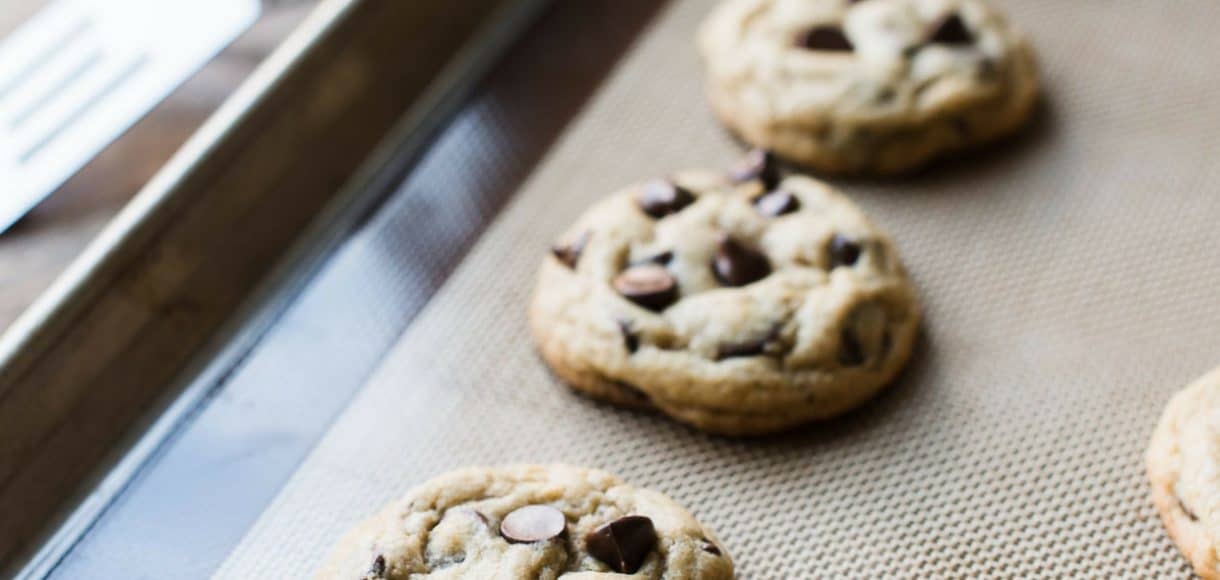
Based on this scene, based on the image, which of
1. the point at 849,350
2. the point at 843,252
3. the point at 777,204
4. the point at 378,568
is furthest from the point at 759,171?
the point at 378,568

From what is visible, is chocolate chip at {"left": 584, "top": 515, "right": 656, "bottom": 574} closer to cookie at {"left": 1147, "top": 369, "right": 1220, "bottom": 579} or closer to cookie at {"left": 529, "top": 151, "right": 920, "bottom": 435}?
cookie at {"left": 529, "top": 151, "right": 920, "bottom": 435}

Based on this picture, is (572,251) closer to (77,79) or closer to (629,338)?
(629,338)

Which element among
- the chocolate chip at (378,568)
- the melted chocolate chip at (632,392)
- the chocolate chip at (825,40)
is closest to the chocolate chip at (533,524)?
the chocolate chip at (378,568)

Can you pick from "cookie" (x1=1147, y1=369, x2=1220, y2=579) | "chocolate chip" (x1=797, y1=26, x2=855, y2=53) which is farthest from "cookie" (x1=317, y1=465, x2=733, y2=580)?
"chocolate chip" (x1=797, y1=26, x2=855, y2=53)

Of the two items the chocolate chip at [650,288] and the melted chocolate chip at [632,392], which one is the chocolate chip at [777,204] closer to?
the chocolate chip at [650,288]

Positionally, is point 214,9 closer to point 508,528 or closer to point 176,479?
point 176,479

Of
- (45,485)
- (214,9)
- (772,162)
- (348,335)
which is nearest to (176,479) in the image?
(45,485)
